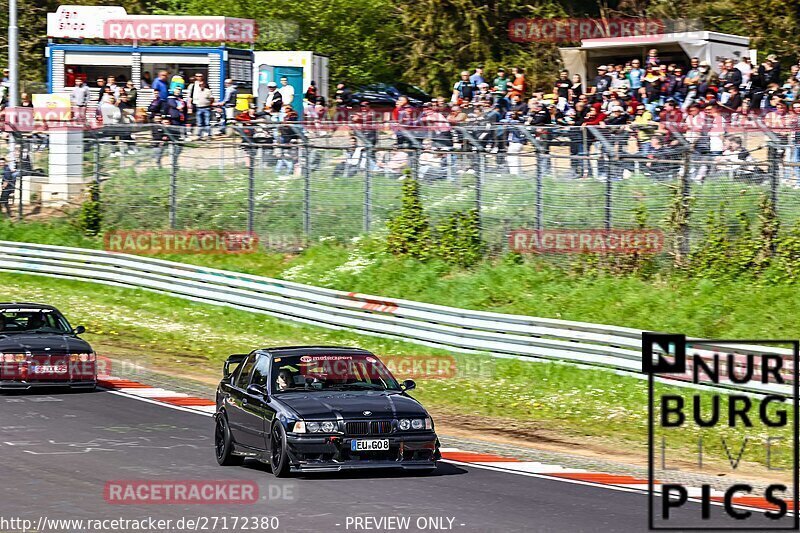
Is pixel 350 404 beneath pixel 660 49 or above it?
beneath

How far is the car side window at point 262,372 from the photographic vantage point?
13.6 m

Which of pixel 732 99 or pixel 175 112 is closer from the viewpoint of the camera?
pixel 732 99

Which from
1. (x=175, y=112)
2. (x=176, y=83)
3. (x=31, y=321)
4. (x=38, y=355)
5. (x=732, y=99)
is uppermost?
(x=176, y=83)

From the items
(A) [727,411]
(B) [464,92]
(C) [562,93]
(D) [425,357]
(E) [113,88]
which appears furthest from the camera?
(E) [113,88]

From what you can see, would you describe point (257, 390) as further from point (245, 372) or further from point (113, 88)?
point (113, 88)

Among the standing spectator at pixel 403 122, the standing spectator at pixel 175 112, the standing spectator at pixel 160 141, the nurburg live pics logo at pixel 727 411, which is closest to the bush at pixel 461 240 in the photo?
the standing spectator at pixel 403 122

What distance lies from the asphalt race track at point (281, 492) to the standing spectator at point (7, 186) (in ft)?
60.3

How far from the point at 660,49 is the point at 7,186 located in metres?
17.2

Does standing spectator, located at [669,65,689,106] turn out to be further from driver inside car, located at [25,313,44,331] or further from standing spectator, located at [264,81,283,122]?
driver inside car, located at [25,313,44,331]

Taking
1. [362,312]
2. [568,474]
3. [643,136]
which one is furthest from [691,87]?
[568,474]

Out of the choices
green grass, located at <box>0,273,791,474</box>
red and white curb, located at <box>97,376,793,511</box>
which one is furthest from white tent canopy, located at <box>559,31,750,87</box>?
red and white curb, located at <box>97,376,793,511</box>

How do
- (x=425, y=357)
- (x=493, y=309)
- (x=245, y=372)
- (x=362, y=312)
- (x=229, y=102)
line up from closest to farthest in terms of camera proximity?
1. (x=245, y=372)
2. (x=425, y=357)
3. (x=362, y=312)
4. (x=493, y=309)
5. (x=229, y=102)

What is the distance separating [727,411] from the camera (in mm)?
17781

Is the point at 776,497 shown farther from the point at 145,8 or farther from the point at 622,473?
the point at 145,8
